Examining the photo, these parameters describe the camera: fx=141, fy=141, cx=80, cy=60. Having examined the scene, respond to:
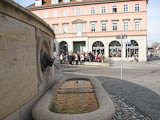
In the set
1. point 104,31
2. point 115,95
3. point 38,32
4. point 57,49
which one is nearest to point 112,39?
point 104,31

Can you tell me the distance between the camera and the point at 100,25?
1280 inches

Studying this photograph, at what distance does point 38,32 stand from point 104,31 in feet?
98.6

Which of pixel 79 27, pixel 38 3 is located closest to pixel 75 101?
pixel 79 27

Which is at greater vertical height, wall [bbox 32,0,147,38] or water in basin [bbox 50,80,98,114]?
wall [bbox 32,0,147,38]

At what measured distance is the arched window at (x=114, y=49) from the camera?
31.8 meters

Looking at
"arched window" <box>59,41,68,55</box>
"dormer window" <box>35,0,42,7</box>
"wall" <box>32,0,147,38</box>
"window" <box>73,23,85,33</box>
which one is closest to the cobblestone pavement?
"wall" <box>32,0,147,38</box>

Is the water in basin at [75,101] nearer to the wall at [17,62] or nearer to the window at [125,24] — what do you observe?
the wall at [17,62]

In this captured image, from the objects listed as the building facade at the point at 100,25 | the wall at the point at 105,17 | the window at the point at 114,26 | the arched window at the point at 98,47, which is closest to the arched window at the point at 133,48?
the building facade at the point at 100,25

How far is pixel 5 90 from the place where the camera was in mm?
2102

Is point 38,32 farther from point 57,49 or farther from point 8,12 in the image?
point 57,49

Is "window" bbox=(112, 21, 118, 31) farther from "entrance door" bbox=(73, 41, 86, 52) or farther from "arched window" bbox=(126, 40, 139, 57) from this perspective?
"entrance door" bbox=(73, 41, 86, 52)

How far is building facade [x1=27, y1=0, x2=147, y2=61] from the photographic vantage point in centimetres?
3056

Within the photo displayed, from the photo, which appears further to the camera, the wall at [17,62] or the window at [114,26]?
the window at [114,26]

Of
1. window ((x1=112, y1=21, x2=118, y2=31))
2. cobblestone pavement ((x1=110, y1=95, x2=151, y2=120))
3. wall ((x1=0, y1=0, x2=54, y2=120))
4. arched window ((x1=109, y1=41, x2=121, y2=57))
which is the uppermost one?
window ((x1=112, y1=21, x2=118, y2=31))
